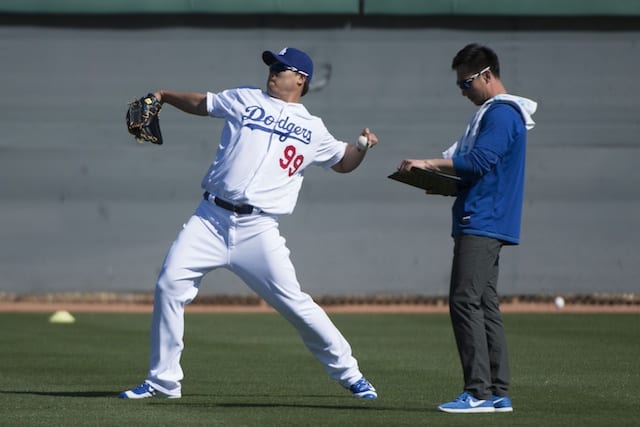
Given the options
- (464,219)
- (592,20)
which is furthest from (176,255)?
(592,20)

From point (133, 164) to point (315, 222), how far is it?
7.90ft

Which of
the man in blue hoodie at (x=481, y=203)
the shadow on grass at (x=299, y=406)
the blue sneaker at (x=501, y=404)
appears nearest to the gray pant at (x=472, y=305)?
the man in blue hoodie at (x=481, y=203)

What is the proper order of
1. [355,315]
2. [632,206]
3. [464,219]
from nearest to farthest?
1. [464,219]
2. [355,315]
3. [632,206]

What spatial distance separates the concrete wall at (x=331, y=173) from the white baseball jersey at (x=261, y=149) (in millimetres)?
8245

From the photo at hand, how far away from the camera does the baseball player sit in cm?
795

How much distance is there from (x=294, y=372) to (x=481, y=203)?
2.97 meters

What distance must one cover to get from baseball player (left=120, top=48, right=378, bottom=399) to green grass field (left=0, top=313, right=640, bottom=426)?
27 cm

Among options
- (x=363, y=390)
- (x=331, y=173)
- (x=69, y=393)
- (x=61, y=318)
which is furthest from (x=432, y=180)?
(x=331, y=173)

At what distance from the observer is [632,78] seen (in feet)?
55.2

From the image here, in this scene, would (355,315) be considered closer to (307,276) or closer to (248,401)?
(307,276)

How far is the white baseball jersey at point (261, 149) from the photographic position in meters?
7.98

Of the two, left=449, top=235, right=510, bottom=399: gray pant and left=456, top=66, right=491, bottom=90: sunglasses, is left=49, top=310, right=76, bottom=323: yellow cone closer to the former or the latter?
left=449, top=235, right=510, bottom=399: gray pant

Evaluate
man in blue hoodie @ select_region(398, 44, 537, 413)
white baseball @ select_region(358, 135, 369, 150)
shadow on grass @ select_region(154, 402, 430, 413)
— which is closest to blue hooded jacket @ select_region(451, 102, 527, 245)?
man in blue hoodie @ select_region(398, 44, 537, 413)

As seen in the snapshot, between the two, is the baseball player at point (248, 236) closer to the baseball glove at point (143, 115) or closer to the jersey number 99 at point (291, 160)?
the jersey number 99 at point (291, 160)
